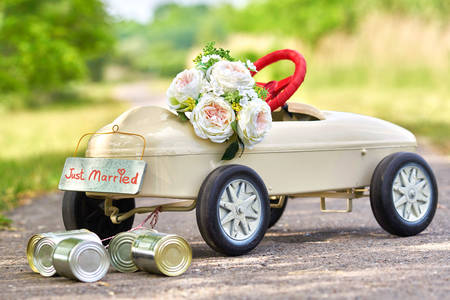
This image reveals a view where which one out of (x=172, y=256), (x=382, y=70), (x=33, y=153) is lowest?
(x=172, y=256)

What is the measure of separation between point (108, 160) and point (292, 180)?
1346mm

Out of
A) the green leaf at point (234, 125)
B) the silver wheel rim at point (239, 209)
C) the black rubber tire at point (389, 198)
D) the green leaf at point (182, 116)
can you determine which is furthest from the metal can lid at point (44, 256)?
the black rubber tire at point (389, 198)

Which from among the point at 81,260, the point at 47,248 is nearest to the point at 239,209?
the point at 81,260

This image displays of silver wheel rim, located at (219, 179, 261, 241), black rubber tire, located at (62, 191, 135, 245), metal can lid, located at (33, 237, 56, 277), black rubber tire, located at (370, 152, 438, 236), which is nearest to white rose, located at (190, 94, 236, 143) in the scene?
silver wheel rim, located at (219, 179, 261, 241)

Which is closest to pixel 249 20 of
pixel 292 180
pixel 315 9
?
pixel 315 9

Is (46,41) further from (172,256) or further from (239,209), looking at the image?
(172,256)

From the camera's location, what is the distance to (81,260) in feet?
14.0

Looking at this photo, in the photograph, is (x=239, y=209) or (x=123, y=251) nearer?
(x=123, y=251)

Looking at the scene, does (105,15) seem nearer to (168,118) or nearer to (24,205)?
(24,205)

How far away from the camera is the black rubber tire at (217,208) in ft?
15.4

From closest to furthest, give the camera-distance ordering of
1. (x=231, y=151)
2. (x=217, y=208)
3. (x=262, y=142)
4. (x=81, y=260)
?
(x=81, y=260)
(x=217, y=208)
(x=231, y=151)
(x=262, y=142)

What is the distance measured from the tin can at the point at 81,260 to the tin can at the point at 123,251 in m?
0.28

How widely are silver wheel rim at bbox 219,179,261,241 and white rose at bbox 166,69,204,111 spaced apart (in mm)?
639

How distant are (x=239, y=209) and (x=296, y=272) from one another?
2.39 feet
